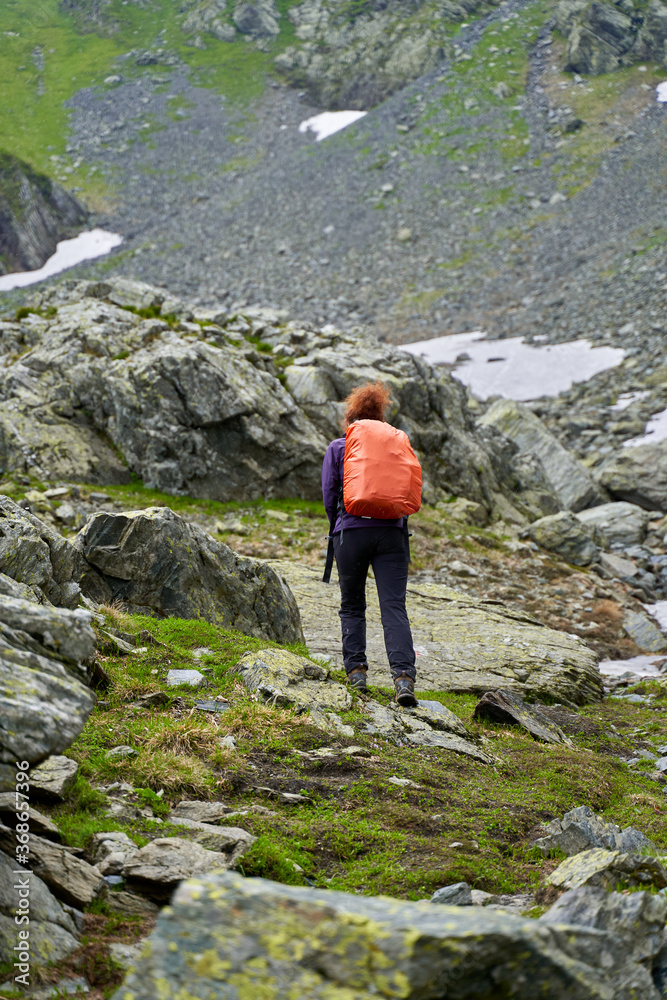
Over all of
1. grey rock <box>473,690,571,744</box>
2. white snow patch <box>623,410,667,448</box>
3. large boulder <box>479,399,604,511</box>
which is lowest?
white snow patch <box>623,410,667,448</box>

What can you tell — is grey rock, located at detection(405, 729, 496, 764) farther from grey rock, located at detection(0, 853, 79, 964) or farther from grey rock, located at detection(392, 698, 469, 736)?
grey rock, located at detection(0, 853, 79, 964)

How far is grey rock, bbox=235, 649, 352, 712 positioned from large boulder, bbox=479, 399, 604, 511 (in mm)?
20083

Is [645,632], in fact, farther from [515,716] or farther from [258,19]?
[258,19]

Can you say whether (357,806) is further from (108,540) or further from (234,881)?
→ (108,540)

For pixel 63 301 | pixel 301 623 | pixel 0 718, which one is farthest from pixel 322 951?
pixel 63 301

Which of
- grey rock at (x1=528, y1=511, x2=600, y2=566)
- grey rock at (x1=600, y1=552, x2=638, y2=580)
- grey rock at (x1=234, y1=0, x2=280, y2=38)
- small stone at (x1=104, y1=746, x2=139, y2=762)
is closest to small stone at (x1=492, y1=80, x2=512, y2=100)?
grey rock at (x1=234, y1=0, x2=280, y2=38)

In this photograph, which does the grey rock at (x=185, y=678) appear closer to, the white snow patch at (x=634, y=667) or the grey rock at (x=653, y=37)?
the white snow patch at (x=634, y=667)

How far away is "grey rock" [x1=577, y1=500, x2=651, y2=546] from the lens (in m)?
23.9

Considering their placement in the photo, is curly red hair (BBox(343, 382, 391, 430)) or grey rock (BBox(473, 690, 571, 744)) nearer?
grey rock (BBox(473, 690, 571, 744))

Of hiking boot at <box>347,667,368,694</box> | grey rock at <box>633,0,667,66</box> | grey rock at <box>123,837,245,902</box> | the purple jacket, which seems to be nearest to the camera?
grey rock at <box>123,837,245,902</box>

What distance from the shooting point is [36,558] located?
768 cm

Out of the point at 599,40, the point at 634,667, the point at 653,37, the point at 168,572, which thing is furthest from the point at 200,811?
the point at 599,40

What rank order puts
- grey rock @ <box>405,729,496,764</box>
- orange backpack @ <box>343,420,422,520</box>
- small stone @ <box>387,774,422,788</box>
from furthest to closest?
orange backpack @ <box>343,420,422,520</box>
grey rock @ <box>405,729,496,764</box>
small stone @ <box>387,774,422,788</box>

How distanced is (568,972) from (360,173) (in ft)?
277
